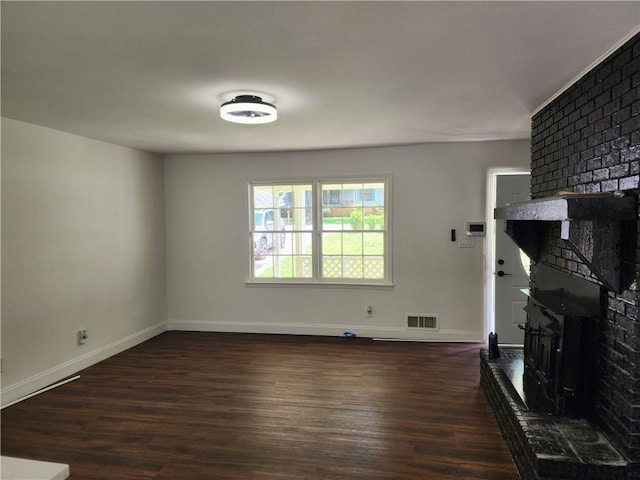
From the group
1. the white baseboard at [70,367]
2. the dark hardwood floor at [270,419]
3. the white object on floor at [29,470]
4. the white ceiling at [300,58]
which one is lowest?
the dark hardwood floor at [270,419]

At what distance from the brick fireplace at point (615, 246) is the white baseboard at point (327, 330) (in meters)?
2.14

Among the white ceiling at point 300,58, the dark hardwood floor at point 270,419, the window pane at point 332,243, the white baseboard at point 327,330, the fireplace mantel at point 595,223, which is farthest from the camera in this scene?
the window pane at point 332,243

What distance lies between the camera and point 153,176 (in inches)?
204

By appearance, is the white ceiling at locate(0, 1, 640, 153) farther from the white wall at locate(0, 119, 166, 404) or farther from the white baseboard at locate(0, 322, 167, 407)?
the white baseboard at locate(0, 322, 167, 407)

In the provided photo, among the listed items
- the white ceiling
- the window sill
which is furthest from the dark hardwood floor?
the white ceiling

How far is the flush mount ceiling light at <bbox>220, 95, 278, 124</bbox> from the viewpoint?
105 inches

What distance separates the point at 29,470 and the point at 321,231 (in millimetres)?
4237

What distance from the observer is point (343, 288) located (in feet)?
16.5

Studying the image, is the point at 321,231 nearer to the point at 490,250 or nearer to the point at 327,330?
the point at 327,330

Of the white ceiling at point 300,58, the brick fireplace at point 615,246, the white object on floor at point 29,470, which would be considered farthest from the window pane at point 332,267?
the white object on floor at point 29,470

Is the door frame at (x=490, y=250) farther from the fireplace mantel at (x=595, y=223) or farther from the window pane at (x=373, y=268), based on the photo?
the fireplace mantel at (x=595, y=223)

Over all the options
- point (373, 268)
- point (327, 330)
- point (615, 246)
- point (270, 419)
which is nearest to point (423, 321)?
point (373, 268)

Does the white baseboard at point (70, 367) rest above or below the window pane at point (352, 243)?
below

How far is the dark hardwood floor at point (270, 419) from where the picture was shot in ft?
7.93
